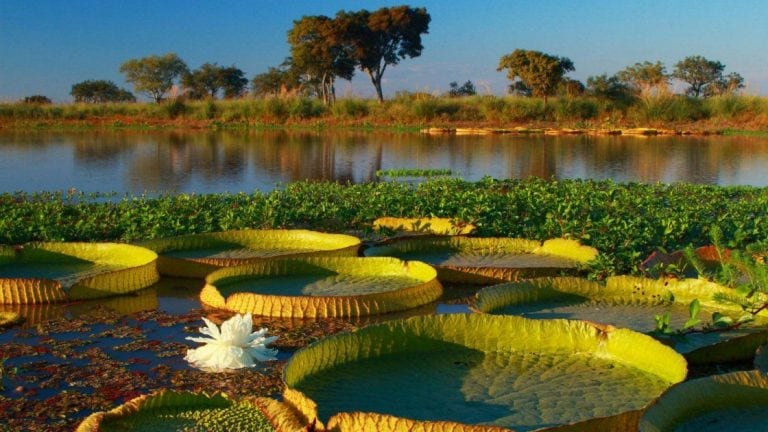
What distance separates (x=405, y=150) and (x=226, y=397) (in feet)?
65.9

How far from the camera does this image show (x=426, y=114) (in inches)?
1436

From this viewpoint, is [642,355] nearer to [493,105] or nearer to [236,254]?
[236,254]

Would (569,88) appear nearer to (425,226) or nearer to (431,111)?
(431,111)

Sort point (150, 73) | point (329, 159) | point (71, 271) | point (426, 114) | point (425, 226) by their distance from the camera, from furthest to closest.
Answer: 1. point (150, 73)
2. point (426, 114)
3. point (329, 159)
4. point (425, 226)
5. point (71, 271)

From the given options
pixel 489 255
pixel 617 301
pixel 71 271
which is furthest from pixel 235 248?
pixel 617 301

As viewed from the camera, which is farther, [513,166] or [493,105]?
[493,105]

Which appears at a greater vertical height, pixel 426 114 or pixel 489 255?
pixel 426 114

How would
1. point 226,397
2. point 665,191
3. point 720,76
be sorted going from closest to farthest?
point 226,397 < point 665,191 < point 720,76

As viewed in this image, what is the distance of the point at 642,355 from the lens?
3.70 m

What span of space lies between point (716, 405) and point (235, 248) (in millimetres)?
4471

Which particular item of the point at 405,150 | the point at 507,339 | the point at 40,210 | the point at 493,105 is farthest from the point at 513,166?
the point at 493,105

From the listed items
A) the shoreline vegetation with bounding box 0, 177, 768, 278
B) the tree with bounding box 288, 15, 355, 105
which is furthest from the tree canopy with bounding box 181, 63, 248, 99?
the shoreline vegetation with bounding box 0, 177, 768, 278

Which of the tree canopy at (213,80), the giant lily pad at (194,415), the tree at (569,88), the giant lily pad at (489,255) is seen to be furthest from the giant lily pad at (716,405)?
the tree canopy at (213,80)

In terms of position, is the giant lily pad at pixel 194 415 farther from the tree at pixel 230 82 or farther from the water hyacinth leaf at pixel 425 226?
the tree at pixel 230 82
